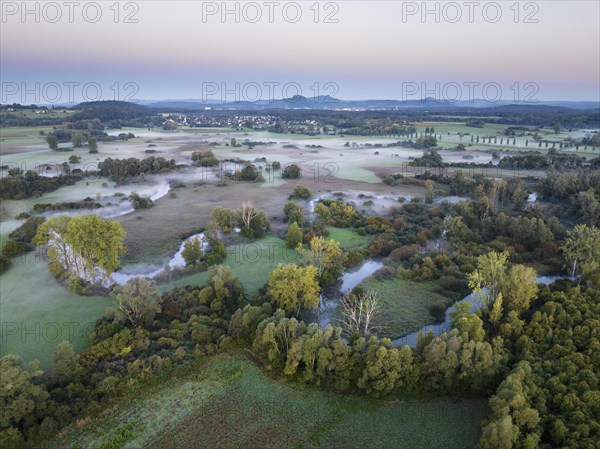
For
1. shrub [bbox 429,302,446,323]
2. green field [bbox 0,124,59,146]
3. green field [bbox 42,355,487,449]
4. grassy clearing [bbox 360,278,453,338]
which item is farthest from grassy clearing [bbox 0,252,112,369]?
green field [bbox 0,124,59,146]

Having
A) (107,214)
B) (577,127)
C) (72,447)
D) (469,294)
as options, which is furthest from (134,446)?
(577,127)

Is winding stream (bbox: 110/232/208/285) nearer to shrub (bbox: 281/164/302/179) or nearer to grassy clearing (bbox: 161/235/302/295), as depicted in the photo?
grassy clearing (bbox: 161/235/302/295)

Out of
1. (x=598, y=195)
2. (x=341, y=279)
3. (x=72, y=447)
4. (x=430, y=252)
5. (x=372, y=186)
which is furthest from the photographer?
(x=372, y=186)

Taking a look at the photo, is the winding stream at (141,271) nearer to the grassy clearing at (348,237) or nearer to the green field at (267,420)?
the green field at (267,420)

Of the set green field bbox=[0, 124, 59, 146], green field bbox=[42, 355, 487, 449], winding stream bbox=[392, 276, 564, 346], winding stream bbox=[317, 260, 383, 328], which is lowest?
green field bbox=[42, 355, 487, 449]

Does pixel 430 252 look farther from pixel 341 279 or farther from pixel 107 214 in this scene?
pixel 107 214

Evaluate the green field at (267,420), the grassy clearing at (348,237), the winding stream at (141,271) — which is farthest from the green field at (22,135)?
the green field at (267,420)
